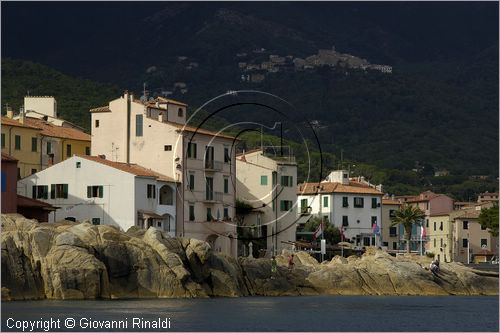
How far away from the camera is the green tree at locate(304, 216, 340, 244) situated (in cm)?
14175

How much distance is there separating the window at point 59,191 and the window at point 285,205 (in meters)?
25.7

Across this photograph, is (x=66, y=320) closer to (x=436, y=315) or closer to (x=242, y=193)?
(x=436, y=315)

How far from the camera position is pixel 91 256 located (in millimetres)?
84000

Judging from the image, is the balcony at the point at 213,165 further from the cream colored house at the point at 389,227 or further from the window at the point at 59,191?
the cream colored house at the point at 389,227

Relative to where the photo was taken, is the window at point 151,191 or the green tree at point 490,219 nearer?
the window at point 151,191

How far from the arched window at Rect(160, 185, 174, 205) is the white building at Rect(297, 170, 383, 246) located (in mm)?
36995

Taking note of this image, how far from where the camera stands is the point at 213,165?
117 metres

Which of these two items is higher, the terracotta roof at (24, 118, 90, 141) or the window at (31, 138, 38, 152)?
the terracotta roof at (24, 118, 90, 141)

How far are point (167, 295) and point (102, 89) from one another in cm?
9900

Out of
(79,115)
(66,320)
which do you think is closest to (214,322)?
(66,320)

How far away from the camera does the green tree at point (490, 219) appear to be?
158 m

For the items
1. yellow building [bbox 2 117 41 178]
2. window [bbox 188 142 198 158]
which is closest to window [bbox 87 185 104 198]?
yellow building [bbox 2 117 41 178]

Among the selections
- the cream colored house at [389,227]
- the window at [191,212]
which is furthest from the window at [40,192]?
the cream colored house at [389,227]

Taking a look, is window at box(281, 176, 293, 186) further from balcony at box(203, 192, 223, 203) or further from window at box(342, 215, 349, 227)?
window at box(342, 215, 349, 227)
